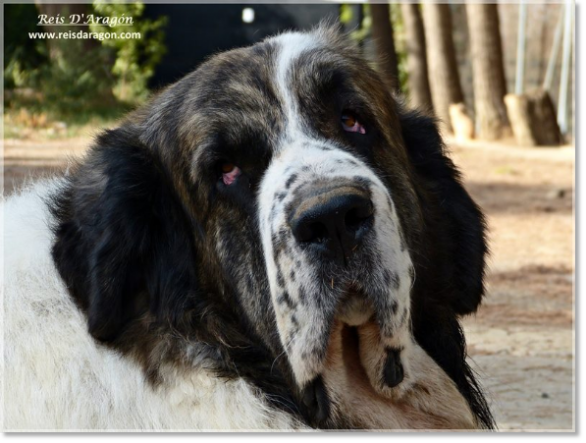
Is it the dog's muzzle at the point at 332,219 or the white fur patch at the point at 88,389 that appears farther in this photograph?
the white fur patch at the point at 88,389

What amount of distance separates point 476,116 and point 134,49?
9.03 metres

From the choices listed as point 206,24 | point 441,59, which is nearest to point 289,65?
point 206,24

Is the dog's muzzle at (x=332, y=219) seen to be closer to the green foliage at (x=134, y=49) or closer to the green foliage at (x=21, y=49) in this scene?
the green foliage at (x=21, y=49)

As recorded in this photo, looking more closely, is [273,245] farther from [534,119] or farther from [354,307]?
[534,119]

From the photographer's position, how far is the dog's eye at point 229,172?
10.2ft

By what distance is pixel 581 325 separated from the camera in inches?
157

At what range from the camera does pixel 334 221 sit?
102 inches

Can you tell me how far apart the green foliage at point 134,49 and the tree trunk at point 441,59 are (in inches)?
275

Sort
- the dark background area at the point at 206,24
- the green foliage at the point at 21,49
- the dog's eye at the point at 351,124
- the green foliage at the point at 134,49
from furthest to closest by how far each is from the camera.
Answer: the dark background area at the point at 206,24 < the green foliage at the point at 134,49 < the green foliage at the point at 21,49 < the dog's eye at the point at 351,124

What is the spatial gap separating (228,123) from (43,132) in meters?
3.30

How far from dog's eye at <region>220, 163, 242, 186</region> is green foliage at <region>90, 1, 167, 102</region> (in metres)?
1.90

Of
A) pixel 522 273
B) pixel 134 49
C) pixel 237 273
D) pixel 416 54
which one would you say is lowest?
pixel 416 54

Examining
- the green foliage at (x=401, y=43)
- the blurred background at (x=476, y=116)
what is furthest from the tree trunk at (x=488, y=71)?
the green foliage at (x=401, y=43)

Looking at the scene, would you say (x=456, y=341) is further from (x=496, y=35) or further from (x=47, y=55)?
(x=496, y=35)
